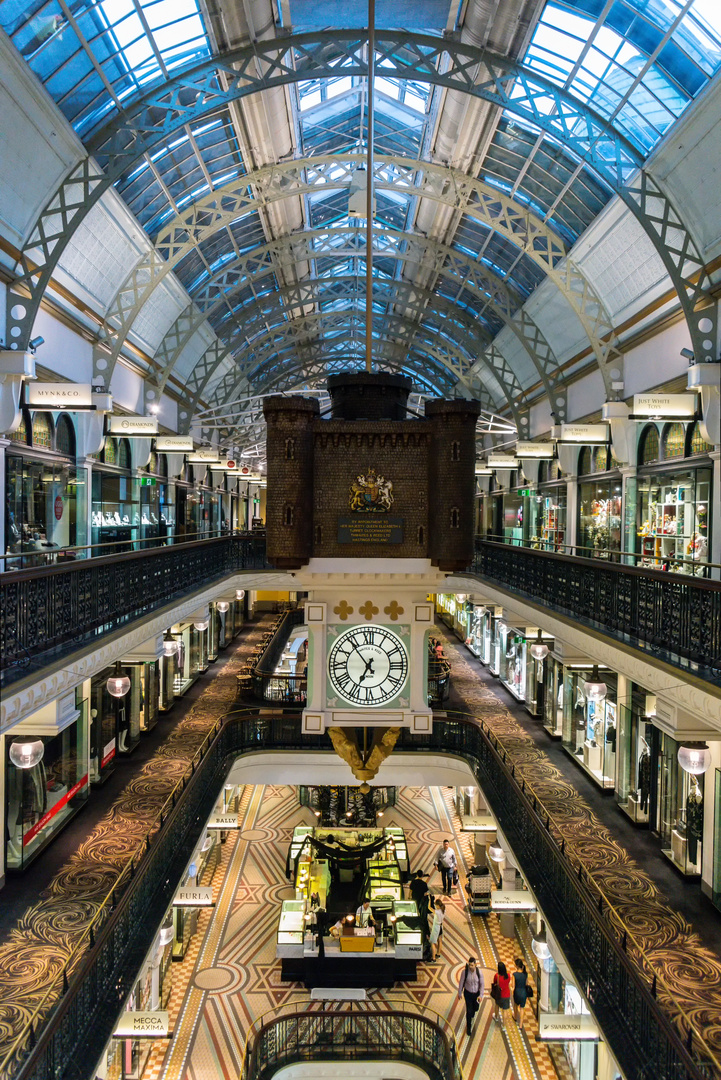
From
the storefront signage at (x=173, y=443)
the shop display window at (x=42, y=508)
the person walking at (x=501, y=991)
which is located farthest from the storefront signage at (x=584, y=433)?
the person walking at (x=501, y=991)

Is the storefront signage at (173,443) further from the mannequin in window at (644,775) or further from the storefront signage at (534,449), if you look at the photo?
the mannequin in window at (644,775)

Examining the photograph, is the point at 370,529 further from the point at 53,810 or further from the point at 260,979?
the point at 260,979

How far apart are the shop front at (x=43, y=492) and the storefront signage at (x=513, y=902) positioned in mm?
9909

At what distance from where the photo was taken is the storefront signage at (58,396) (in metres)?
12.7

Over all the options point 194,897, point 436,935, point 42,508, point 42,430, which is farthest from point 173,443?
point 436,935

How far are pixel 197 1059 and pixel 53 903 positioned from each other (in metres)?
5.65

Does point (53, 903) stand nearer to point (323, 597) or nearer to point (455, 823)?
point (323, 597)

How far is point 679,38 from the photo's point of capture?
11781 mm

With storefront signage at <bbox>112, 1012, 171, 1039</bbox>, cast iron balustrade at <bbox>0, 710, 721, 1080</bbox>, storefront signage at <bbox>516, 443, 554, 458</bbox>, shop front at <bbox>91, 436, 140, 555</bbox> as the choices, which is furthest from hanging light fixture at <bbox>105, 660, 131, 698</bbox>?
storefront signage at <bbox>516, 443, 554, 458</bbox>

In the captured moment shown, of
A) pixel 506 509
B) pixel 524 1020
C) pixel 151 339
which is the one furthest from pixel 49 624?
pixel 506 509

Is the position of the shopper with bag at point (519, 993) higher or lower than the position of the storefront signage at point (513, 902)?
lower

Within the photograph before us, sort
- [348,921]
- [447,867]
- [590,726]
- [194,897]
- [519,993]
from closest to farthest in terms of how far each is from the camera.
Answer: [194,897]
[519,993]
[590,726]
[348,921]
[447,867]

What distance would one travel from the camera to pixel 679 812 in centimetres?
1259

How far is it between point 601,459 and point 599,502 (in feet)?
3.78
